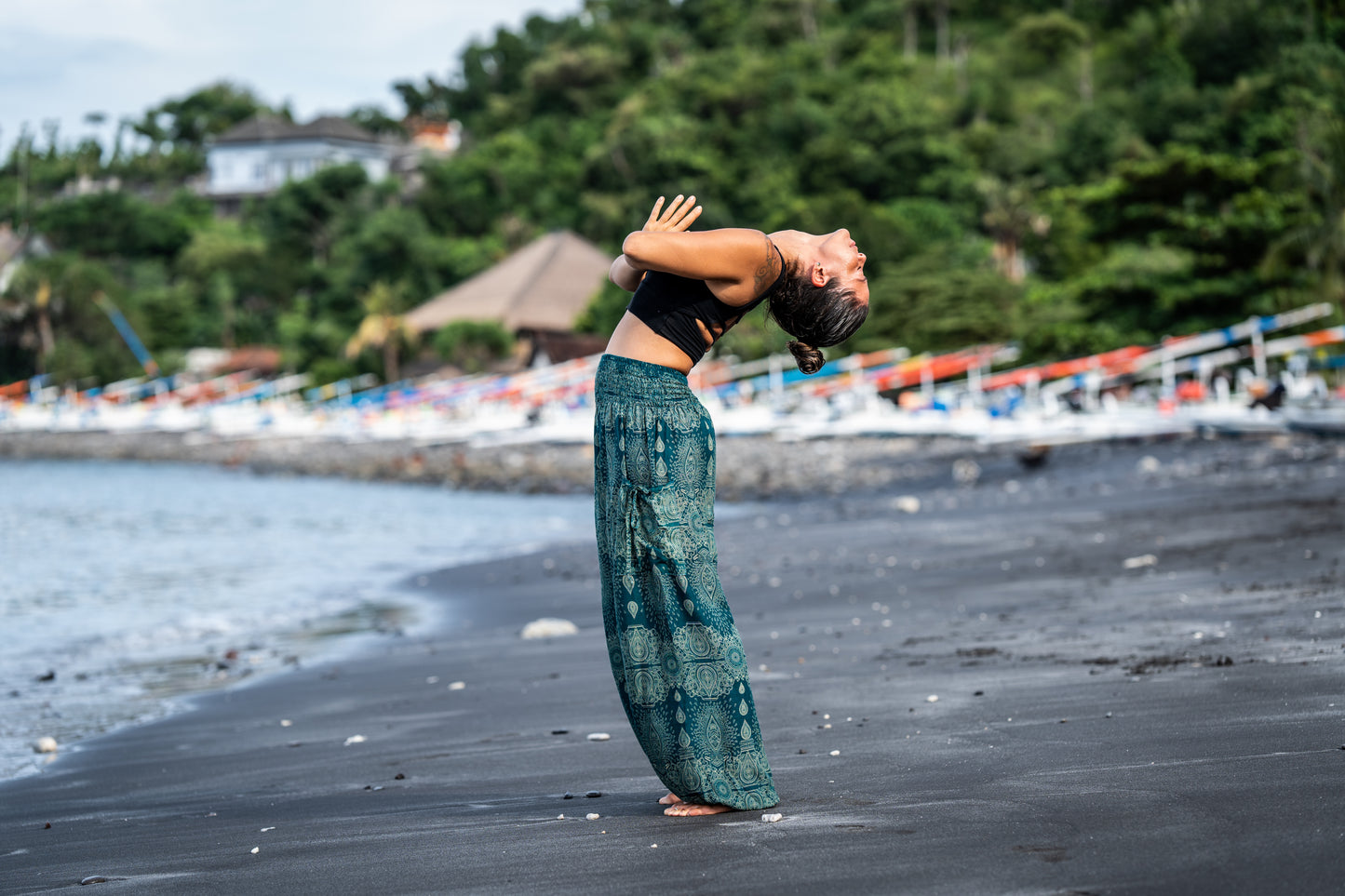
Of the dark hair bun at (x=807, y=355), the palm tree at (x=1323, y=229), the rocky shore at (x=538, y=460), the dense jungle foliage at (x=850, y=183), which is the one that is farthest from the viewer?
the dense jungle foliage at (x=850, y=183)

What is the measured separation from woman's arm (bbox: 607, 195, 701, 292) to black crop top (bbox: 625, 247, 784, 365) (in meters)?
0.07

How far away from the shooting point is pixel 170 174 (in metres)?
93.1

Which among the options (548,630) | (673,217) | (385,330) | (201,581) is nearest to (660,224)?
(673,217)

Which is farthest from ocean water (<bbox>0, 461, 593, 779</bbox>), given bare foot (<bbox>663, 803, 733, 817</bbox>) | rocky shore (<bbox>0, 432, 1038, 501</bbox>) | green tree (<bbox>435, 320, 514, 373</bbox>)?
green tree (<bbox>435, 320, 514, 373</bbox>)

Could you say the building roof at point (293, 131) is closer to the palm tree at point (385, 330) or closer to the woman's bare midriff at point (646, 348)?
the palm tree at point (385, 330)

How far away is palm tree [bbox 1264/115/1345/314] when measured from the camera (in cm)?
2119

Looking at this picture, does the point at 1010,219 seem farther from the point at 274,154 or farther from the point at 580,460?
the point at 274,154

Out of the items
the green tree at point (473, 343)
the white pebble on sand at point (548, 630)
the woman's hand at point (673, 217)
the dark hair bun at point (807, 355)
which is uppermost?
the green tree at point (473, 343)

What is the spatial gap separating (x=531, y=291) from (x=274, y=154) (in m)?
47.0

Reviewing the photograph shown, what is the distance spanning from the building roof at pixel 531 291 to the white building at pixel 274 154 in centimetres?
3915

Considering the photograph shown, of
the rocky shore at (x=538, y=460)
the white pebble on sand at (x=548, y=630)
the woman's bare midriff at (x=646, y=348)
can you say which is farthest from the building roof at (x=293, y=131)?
the woman's bare midriff at (x=646, y=348)

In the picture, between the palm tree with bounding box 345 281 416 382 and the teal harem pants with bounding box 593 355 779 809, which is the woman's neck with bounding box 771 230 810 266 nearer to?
the teal harem pants with bounding box 593 355 779 809

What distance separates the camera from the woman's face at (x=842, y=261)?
11.4 ft

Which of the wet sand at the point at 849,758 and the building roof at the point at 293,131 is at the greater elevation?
the building roof at the point at 293,131
